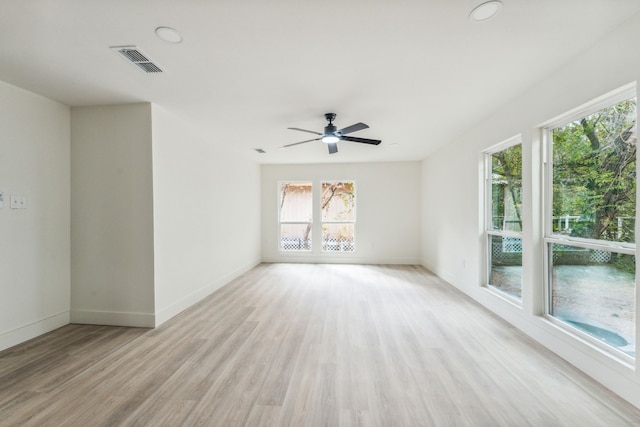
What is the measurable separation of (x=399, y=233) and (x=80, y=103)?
610 cm

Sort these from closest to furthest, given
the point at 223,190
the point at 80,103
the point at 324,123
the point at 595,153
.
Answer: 1. the point at 595,153
2. the point at 80,103
3. the point at 324,123
4. the point at 223,190

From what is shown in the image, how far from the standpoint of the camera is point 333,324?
306 cm

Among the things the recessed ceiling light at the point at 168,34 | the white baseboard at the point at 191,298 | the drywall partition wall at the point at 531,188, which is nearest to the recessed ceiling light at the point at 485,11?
the drywall partition wall at the point at 531,188

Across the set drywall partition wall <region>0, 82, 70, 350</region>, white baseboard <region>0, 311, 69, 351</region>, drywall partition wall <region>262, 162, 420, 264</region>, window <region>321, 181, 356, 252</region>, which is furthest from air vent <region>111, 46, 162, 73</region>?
window <region>321, 181, 356, 252</region>

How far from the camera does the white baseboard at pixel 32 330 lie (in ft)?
8.34

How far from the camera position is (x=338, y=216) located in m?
6.80

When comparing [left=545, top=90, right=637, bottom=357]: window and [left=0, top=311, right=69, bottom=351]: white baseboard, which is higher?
[left=545, top=90, right=637, bottom=357]: window

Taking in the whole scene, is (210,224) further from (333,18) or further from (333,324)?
(333,18)

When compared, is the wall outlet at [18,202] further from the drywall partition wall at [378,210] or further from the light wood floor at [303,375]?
the drywall partition wall at [378,210]

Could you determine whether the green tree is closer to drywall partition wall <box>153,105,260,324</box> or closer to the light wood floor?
the light wood floor

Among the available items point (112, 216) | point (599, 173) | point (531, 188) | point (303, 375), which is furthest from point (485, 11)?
point (112, 216)

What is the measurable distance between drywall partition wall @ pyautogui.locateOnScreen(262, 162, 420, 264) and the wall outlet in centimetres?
455

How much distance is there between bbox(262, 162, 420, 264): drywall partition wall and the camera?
6.55m

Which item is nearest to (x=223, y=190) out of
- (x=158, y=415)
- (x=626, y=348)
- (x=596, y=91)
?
(x=158, y=415)
